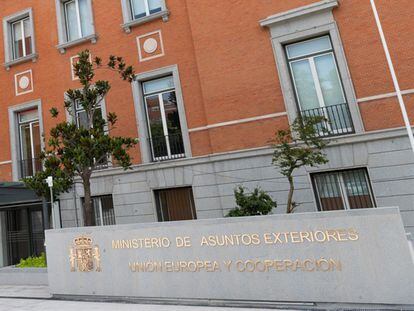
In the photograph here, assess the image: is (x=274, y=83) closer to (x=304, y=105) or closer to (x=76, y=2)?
(x=304, y=105)

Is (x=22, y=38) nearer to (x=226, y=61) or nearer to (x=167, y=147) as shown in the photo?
(x=167, y=147)

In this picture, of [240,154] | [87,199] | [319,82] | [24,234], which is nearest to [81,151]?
[87,199]

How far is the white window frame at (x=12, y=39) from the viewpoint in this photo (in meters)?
15.4

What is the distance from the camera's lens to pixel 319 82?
10938 mm

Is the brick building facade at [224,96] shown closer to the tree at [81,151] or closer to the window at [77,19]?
the window at [77,19]

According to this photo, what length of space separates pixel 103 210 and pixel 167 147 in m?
3.69

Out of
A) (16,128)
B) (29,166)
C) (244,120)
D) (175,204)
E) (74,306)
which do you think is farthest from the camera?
(16,128)

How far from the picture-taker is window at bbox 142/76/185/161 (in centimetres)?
1273

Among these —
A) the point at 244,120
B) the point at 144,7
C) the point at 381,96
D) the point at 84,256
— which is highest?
the point at 144,7

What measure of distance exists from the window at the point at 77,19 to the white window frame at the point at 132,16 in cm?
192

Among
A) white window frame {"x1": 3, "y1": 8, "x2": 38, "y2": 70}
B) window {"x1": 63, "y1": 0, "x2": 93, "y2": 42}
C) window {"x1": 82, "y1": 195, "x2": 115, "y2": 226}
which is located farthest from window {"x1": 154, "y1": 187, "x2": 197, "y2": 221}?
white window frame {"x1": 3, "y1": 8, "x2": 38, "y2": 70}

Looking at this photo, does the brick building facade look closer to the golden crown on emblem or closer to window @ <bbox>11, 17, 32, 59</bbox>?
window @ <bbox>11, 17, 32, 59</bbox>

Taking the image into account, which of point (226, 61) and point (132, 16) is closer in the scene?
point (226, 61)

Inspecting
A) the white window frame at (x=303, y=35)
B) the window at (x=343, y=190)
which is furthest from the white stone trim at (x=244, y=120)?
the window at (x=343, y=190)
